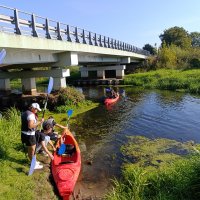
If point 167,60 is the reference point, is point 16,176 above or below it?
below

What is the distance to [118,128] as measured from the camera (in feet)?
52.9

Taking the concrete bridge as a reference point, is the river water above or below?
below

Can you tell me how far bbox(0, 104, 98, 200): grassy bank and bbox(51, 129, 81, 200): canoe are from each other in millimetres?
232

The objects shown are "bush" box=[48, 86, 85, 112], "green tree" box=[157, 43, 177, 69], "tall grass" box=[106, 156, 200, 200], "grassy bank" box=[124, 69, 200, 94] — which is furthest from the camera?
"green tree" box=[157, 43, 177, 69]

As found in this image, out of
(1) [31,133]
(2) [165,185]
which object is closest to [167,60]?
(1) [31,133]

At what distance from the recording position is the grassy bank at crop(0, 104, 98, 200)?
7426mm

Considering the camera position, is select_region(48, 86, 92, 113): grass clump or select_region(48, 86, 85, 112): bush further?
select_region(48, 86, 85, 112): bush

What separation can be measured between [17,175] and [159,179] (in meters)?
3.93

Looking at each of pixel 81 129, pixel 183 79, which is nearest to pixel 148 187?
pixel 81 129

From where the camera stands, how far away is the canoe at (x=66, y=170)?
26.6 ft

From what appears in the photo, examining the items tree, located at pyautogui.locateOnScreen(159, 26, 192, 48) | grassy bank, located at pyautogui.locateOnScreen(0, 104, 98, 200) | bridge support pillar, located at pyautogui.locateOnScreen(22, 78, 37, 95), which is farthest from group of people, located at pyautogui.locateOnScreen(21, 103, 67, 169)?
tree, located at pyautogui.locateOnScreen(159, 26, 192, 48)

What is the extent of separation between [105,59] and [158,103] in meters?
15.7

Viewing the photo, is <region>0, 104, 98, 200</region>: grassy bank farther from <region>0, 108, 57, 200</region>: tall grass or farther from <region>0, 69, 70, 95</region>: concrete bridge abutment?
<region>0, 69, 70, 95</region>: concrete bridge abutment

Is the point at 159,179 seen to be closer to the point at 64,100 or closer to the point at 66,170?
the point at 66,170
